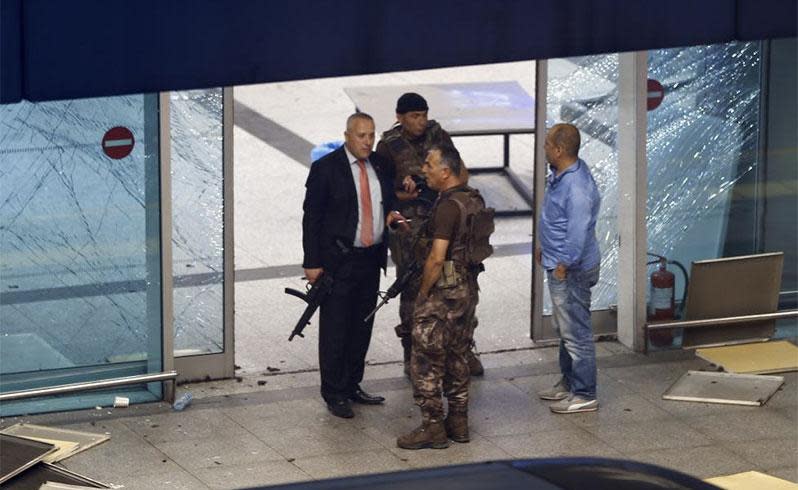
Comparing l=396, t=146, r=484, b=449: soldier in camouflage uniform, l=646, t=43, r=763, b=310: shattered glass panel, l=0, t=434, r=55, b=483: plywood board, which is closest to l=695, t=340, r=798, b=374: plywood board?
l=646, t=43, r=763, b=310: shattered glass panel

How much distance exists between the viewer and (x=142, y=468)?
813 cm

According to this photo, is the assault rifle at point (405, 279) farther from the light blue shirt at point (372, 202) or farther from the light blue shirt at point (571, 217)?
the light blue shirt at point (571, 217)

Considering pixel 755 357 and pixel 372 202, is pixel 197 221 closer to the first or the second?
pixel 372 202

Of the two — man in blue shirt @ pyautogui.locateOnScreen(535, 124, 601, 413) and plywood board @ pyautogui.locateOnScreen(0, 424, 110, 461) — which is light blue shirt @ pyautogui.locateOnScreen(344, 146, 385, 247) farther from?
plywood board @ pyautogui.locateOnScreen(0, 424, 110, 461)

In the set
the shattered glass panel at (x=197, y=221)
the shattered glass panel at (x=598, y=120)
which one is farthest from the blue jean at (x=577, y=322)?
the shattered glass panel at (x=197, y=221)

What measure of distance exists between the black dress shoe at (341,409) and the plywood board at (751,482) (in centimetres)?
215

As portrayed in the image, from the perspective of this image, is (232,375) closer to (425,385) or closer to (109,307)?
(109,307)

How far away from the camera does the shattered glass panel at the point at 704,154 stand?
10.1m

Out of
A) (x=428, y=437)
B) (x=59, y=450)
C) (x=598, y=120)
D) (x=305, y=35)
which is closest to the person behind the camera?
(x=305, y=35)

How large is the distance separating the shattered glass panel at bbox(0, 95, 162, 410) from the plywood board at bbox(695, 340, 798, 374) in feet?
11.9

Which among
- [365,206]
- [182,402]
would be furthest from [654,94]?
[182,402]

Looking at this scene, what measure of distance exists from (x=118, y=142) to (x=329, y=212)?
4.28 feet

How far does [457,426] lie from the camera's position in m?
8.49

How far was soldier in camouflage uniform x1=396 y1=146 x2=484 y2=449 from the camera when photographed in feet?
26.5
